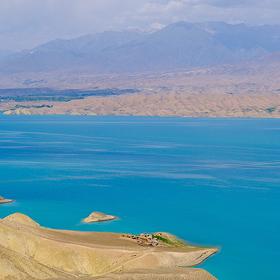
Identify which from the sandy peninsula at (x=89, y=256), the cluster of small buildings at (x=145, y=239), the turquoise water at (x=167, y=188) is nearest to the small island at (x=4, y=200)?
the turquoise water at (x=167, y=188)

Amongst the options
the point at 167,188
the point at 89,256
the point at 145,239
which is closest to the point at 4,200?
the point at 167,188

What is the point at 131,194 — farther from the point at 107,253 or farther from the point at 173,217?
the point at 107,253

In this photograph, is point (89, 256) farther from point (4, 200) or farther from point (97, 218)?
point (4, 200)

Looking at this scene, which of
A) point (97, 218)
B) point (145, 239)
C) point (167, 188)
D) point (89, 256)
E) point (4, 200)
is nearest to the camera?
point (89, 256)

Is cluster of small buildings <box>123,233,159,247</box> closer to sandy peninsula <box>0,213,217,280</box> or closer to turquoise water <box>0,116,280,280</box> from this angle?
sandy peninsula <box>0,213,217,280</box>

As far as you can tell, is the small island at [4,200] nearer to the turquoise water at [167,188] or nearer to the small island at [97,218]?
the turquoise water at [167,188]

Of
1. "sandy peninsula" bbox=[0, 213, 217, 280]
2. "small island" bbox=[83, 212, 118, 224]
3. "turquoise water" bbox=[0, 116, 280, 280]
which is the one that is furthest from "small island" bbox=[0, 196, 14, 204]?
"sandy peninsula" bbox=[0, 213, 217, 280]
